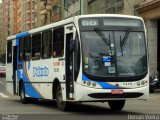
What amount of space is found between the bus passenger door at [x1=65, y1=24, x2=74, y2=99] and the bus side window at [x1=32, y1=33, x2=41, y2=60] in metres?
3.14

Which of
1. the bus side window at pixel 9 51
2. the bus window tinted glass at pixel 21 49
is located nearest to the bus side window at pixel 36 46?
the bus window tinted glass at pixel 21 49

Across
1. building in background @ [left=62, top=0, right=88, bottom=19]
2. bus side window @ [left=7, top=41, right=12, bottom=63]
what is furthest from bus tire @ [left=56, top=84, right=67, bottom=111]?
building in background @ [left=62, top=0, right=88, bottom=19]

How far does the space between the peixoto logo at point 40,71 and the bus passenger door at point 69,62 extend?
2.23 m

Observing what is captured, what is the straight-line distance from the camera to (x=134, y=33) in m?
16.7

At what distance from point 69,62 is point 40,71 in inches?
128

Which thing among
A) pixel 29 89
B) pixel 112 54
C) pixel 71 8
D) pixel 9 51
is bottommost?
pixel 29 89

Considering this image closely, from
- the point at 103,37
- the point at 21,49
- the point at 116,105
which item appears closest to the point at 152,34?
the point at 21,49

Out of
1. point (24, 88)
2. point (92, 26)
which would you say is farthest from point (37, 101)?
point (92, 26)

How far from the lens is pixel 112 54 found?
16141 millimetres

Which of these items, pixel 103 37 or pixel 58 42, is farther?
pixel 58 42

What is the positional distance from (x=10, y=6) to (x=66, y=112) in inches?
6191

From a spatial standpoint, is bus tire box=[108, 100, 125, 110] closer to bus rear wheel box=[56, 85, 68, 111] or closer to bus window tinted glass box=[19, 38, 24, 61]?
bus rear wheel box=[56, 85, 68, 111]

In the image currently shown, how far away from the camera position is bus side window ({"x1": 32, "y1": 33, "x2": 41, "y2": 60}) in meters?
20.2

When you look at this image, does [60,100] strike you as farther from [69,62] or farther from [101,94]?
[101,94]
